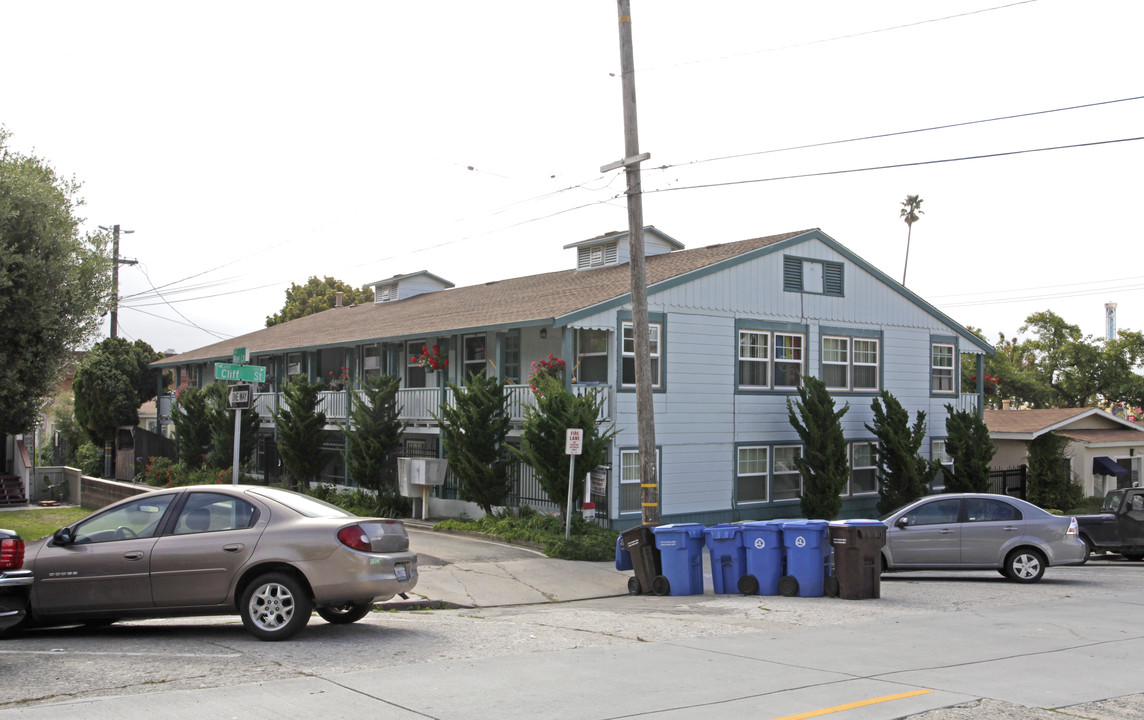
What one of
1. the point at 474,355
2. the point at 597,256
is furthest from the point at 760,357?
the point at 474,355

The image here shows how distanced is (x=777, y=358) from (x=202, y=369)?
2350cm

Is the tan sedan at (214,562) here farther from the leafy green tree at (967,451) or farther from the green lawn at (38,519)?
the leafy green tree at (967,451)

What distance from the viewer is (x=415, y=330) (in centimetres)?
2411

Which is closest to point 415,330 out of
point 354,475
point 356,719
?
point 354,475

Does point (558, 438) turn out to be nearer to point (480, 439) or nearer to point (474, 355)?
point (480, 439)

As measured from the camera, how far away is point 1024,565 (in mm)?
15742

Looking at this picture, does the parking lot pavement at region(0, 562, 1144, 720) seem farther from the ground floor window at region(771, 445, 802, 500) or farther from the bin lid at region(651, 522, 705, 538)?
the ground floor window at region(771, 445, 802, 500)

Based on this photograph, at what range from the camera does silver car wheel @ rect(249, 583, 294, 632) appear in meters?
8.85

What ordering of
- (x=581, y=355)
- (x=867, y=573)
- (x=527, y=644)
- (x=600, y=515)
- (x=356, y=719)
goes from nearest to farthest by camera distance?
(x=356, y=719)
(x=527, y=644)
(x=867, y=573)
(x=600, y=515)
(x=581, y=355)

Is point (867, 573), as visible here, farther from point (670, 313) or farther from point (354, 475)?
point (354, 475)

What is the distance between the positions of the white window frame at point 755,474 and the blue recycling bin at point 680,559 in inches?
341

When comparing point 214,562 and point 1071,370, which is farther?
point 1071,370

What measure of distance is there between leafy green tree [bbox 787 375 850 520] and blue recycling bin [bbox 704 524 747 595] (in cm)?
888

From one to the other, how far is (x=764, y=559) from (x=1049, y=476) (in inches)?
718
